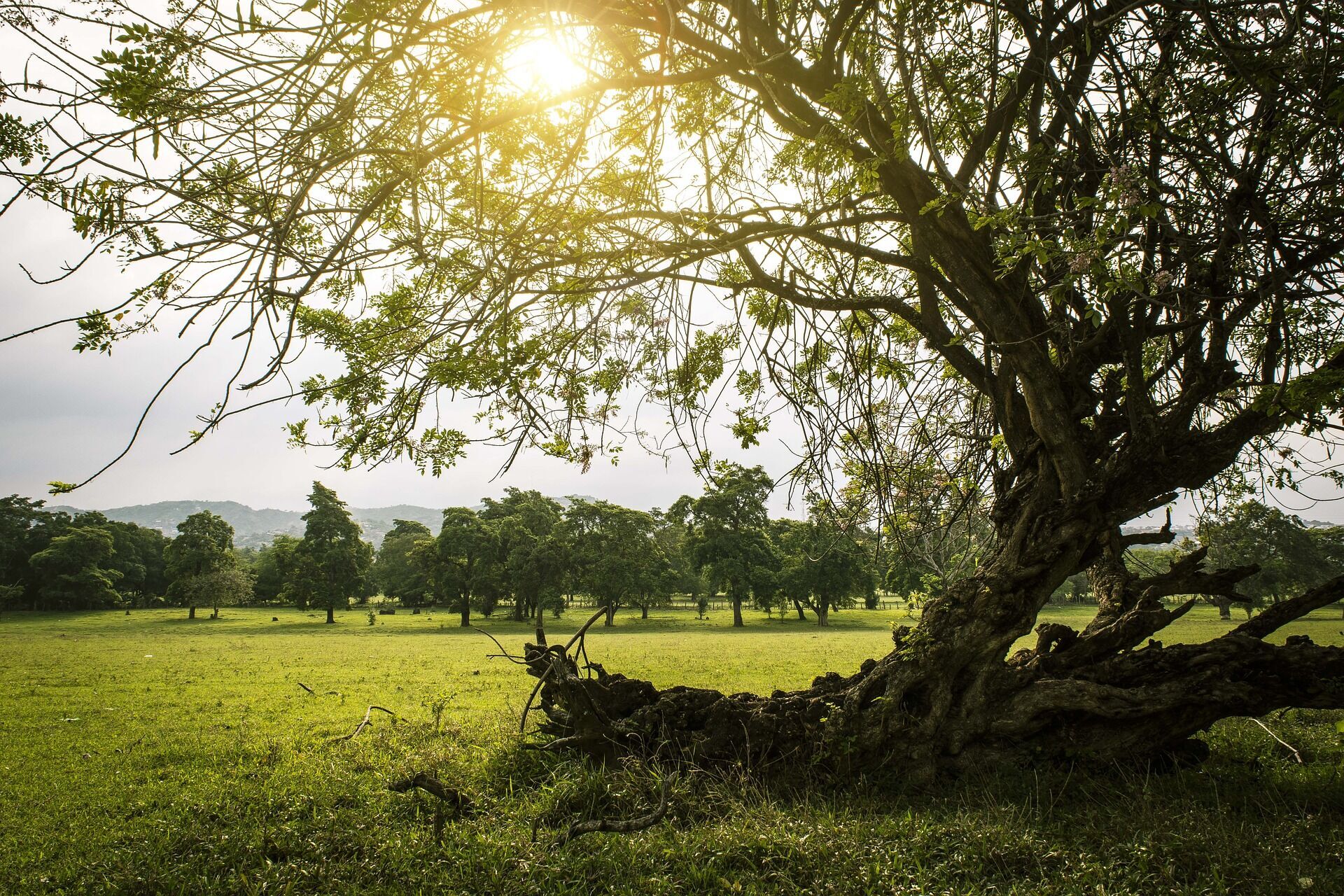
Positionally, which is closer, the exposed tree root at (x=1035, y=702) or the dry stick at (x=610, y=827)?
the dry stick at (x=610, y=827)

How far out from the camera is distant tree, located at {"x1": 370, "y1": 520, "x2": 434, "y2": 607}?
206 feet

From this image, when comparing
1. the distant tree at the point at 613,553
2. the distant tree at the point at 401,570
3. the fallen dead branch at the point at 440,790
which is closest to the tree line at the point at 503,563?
the distant tree at the point at 613,553

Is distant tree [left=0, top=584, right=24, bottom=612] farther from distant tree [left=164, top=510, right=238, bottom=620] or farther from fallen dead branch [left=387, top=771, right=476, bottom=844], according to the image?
fallen dead branch [left=387, top=771, right=476, bottom=844]

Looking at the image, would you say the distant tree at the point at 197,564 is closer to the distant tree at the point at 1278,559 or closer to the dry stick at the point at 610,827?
the dry stick at the point at 610,827

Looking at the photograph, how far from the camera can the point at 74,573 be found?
53094mm

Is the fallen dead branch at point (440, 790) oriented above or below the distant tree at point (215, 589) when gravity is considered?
above

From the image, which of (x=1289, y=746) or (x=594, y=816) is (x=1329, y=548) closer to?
(x=1289, y=746)

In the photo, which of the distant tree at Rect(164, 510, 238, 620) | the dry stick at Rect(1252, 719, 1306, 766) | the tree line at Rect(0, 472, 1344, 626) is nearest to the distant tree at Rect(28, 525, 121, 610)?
the tree line at Rect(0, 472, 1344, 626)

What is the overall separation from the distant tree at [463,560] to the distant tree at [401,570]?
13.8 m

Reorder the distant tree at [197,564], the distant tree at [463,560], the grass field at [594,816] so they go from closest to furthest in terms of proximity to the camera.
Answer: the grass field at [594,816] < the distant tree at [463,560] < the distant tree at [197,564]

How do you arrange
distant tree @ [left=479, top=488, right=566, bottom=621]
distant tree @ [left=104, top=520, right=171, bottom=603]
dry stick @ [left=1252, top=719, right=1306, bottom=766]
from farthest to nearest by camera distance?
distant tree @ [left=104, top=520, right=171, bottom=603] → distant tree @ [left=479, top=488, right=566, bottom=621] → dry stick @ [left=1252, top=719, right=1306, bottom=766]

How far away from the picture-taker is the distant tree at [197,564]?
46.9 meters

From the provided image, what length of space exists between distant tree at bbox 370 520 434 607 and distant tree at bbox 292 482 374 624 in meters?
10.2

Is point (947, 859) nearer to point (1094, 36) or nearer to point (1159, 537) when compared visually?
point (1159, 537)
